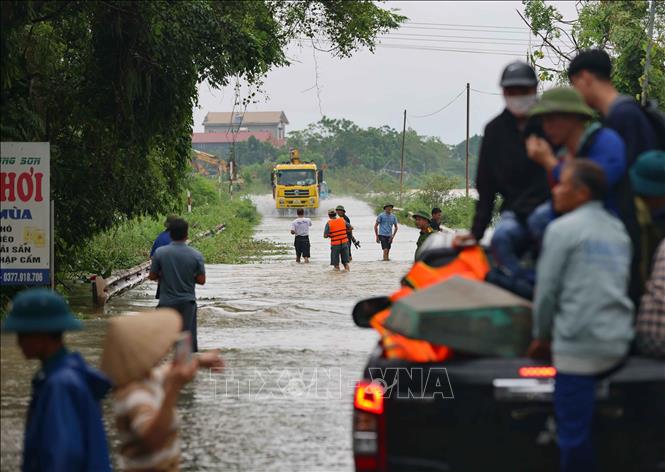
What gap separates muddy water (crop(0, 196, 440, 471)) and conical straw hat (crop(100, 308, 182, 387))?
3.95m

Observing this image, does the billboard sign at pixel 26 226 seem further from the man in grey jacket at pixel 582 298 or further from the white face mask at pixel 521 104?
the man in grey jacket at pixel 582 298

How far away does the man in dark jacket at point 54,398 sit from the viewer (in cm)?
470

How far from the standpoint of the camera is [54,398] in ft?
15.5

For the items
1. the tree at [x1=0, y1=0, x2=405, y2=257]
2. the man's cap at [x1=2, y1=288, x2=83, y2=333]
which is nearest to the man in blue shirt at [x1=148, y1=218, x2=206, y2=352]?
the tree at [x1=0, y1=0, x2=405, y2=257]

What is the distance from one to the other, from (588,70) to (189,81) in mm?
11887

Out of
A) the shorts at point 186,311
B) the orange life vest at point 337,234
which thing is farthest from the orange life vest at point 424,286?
the orange life vest at point 337,234

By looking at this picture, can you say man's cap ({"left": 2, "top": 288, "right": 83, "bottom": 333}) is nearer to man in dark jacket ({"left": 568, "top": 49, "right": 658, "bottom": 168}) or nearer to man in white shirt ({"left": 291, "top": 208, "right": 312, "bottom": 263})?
man in dark jacket ({"left": 568, "top": 49, "right": 658, "bottom": 168})

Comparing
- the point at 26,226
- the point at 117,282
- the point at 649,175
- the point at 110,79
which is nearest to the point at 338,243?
the point at 117,282

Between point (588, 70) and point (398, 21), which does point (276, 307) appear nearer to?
point (398, 21)

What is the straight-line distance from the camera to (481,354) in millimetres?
5297

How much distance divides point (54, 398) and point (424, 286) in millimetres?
2022

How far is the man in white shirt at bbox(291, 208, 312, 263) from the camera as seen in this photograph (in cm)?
3067

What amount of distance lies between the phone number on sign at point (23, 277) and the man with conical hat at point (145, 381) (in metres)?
9.71

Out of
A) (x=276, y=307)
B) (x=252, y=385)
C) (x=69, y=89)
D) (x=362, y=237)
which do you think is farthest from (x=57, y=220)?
(x=362, y=237)
